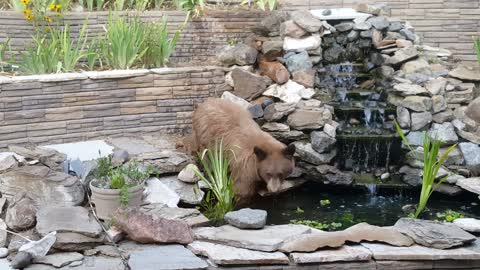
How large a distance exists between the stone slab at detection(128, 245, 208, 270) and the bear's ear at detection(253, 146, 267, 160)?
164 cm

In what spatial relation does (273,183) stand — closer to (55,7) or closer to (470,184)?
(470,184)

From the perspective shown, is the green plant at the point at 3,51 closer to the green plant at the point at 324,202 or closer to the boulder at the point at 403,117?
the green plant at the point at 324,202

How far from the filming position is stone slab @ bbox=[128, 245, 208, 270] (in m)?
4.10

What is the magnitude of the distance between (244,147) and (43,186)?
1816 millimetres

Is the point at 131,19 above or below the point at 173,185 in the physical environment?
above

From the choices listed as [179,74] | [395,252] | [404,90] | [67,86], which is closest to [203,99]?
[179,74]

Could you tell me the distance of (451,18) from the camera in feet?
29.4

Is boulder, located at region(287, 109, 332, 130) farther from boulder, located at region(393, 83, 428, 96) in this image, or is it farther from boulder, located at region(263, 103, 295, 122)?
boulder, located at region(393, 83, 428, 96)

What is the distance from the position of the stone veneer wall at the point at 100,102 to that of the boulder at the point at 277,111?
2.10 ft

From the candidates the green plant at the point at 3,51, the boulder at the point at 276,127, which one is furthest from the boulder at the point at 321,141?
the green plant at the point at 3,51

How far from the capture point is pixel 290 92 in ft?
23.9

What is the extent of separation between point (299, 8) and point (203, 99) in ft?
7.72

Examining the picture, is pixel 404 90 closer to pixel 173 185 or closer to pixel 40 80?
pixel 173 185

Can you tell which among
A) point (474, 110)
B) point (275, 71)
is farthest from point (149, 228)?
point (474, 110)
